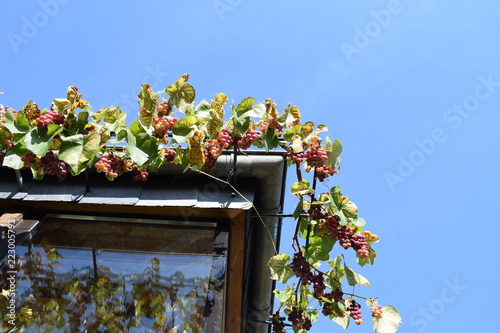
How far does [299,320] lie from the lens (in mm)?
2199

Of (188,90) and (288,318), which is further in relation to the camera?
(288,318)

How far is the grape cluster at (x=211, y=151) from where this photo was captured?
6.20 ft

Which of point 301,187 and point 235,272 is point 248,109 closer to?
point 301,187

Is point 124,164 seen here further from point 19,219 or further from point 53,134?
point 19,219

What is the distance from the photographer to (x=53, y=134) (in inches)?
72.4

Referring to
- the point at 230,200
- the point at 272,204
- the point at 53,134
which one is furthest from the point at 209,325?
the point at 53,134

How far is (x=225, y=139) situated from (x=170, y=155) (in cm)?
26

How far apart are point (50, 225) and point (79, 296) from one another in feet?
1.39

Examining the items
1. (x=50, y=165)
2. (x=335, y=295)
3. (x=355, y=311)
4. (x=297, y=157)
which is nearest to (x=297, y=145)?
(x=297, y=157)

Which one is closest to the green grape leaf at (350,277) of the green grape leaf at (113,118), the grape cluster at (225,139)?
the grape cluster at (225,139)

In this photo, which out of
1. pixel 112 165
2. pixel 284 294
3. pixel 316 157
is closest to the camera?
pixel 112 165

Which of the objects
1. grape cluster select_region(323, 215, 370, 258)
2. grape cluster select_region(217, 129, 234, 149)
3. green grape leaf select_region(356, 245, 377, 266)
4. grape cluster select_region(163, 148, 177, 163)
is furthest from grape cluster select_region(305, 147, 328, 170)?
grape cluster select_region(163, 148, 177, 163)

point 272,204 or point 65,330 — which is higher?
point 272,204

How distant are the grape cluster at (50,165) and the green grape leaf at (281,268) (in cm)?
103
